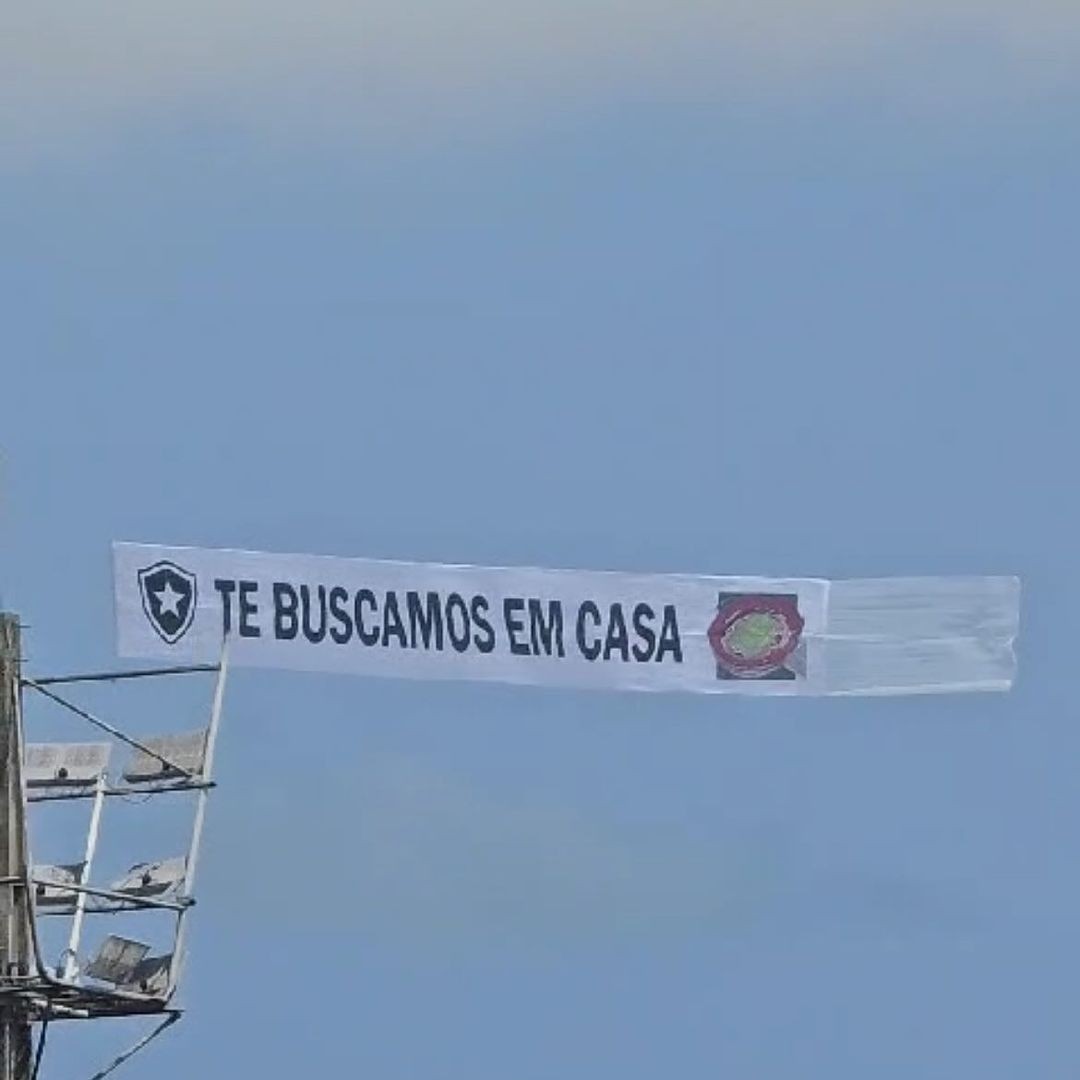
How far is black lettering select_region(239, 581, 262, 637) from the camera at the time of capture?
8838 centimetres

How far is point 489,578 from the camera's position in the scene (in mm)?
89312

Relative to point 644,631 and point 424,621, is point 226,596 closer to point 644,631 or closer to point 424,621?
point 424,621

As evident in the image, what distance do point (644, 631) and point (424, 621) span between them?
2655mm

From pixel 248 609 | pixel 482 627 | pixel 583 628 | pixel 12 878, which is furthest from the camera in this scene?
pixel 583 628

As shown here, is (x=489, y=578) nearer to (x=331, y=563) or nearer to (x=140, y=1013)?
(x=331, y=563)

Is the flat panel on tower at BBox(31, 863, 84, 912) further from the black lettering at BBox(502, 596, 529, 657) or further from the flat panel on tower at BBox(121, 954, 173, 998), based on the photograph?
the black lettering at BBox(502, 596, 529, 657)

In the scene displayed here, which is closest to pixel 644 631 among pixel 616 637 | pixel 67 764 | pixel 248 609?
pixel 616 637

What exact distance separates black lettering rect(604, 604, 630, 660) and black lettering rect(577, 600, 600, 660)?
0.16 metres

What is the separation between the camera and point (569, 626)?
8894 centimetres

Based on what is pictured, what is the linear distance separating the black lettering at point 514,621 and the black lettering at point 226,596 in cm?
329

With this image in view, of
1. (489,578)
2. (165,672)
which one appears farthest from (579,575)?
(165,672)

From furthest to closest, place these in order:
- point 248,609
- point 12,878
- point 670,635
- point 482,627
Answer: point 670,635
point 482,627
point 248,609
point 12,878

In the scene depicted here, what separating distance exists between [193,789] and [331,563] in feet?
35.9

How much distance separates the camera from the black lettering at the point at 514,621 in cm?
8888
